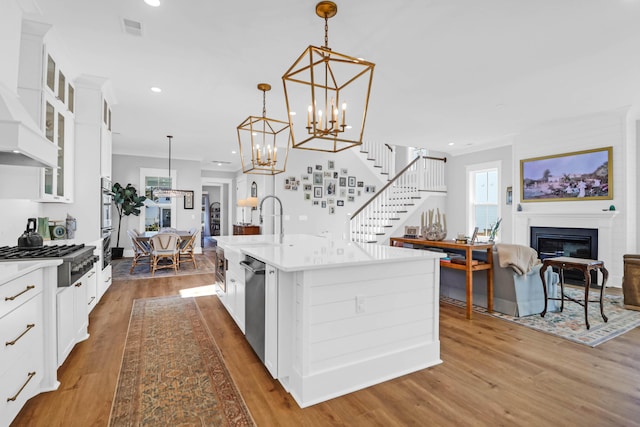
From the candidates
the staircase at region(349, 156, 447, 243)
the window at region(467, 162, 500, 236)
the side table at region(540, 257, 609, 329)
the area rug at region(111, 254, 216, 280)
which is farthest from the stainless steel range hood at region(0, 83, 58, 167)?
the window at region(467, 162, 500, 236)

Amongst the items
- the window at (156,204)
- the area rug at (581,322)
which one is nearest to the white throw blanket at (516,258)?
the area rug at (581,322)

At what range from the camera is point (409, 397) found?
6.70 feet

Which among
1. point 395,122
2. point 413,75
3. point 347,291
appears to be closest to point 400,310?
point 347,291

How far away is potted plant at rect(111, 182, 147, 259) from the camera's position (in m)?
7.71

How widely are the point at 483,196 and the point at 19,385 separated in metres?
8.11

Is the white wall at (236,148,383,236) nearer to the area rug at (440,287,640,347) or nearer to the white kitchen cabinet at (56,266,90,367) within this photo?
the area rug at (440,287,640,347)

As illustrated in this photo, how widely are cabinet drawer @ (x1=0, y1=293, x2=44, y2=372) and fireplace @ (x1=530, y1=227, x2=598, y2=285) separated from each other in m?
6.73

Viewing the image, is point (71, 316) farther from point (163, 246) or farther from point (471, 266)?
point (471, 266)

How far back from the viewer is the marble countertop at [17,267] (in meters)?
1.60

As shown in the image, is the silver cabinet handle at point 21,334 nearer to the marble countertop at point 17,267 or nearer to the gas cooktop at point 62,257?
the marble countertop at point 17,267

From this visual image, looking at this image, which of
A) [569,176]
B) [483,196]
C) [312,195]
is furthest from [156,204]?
[569,176]

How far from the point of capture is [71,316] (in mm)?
2592

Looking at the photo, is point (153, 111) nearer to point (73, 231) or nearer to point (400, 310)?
point (73, 231)

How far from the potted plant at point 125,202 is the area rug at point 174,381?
5.20m
